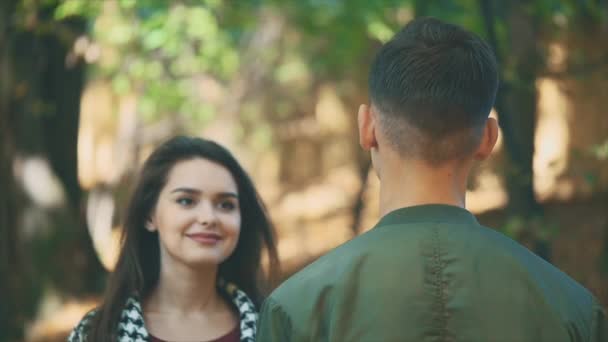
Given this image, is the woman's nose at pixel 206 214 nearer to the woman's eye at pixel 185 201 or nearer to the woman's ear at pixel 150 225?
the woman's eye at pixel 185 201

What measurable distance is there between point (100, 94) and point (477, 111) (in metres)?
16.8

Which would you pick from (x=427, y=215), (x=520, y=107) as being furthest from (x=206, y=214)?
(x=520, y=107)

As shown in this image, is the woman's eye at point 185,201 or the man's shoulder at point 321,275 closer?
the man's shoulder at point 321,275

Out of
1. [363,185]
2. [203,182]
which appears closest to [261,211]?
[203,182]

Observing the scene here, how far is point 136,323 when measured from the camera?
380 centimetres

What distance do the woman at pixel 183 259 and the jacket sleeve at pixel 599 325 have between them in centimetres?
190

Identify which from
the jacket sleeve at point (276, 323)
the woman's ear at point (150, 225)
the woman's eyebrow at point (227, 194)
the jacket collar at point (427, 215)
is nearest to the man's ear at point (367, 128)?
the jacket collar at point (427, 215)

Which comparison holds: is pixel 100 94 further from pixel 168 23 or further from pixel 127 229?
pixel 127 229

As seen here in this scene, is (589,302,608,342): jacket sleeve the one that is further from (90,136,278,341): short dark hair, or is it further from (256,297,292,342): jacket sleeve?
(90,136,278,341): short dark hair

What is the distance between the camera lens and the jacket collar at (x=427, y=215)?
7.20 ft

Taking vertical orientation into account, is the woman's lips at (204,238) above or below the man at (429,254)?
A: below

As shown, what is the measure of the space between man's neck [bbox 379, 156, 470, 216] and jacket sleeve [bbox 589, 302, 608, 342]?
378 millimetres

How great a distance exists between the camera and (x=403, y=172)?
7.27ft

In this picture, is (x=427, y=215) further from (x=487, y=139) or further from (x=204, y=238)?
(x=204, y=238)
